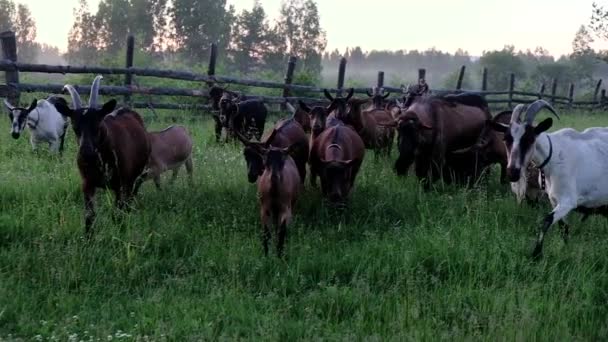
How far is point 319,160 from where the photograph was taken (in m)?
7.64

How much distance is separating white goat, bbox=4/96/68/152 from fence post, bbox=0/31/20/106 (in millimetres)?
697

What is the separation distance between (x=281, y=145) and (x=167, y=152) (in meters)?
1.68

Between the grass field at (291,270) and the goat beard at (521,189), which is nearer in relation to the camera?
the grass field at (291,270)

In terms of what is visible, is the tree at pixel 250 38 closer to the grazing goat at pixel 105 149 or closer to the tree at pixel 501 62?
the tree at pixel 501 62

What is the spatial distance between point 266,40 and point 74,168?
6195 cm

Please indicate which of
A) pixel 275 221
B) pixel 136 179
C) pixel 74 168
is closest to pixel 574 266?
pixel 275 221

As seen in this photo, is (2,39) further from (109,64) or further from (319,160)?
(109,64)

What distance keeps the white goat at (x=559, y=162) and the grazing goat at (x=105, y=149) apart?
14.0 ft

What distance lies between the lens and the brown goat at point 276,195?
5988 millimetres

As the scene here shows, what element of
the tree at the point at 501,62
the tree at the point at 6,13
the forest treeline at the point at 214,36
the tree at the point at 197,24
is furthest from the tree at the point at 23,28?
the tree at the point at 501,62

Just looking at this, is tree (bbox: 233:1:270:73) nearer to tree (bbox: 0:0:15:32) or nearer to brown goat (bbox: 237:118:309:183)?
tree (bbox: 0:0:15:32)

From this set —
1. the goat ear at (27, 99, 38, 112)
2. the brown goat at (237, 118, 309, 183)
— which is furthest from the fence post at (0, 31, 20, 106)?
the brown goat at (237, 118, 309, 183)

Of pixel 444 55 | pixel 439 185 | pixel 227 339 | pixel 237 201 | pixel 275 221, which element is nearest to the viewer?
pixel 227 339

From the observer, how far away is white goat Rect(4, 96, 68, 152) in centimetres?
1059
